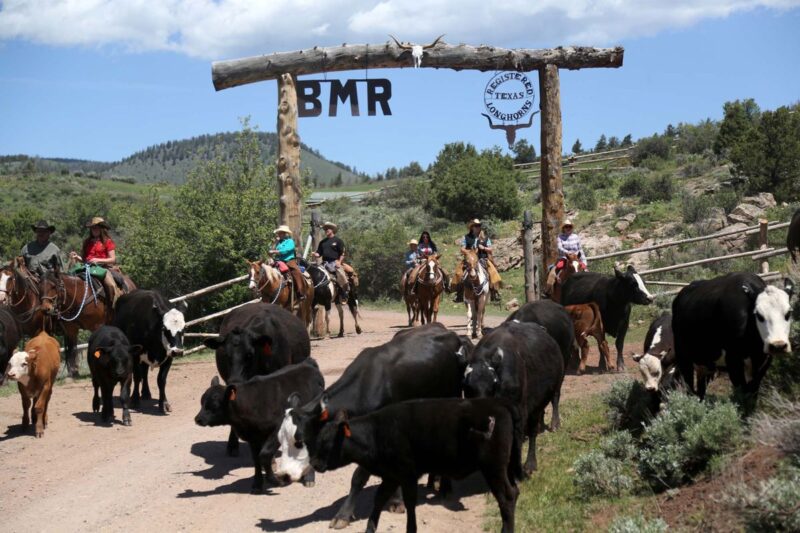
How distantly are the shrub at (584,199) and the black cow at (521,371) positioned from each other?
95.9 ft

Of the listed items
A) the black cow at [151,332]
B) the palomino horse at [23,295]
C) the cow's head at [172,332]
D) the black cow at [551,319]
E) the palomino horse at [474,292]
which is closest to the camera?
the black cow at [551,319]

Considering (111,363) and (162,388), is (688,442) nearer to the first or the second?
(111,363)

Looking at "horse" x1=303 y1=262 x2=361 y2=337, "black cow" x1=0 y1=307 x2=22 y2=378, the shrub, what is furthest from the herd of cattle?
the shrub

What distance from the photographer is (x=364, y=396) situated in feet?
29.4

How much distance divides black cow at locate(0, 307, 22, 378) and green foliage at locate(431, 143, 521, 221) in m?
29.0

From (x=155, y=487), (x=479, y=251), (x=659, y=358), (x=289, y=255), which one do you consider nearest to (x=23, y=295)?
(x=289, y=255)

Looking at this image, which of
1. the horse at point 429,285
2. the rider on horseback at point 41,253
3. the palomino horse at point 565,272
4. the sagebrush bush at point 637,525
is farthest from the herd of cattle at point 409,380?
the horse at point 429,285

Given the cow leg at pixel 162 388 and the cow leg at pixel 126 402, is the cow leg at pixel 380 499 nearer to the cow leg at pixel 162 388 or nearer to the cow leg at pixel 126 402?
the cow leg at pixel 126 402

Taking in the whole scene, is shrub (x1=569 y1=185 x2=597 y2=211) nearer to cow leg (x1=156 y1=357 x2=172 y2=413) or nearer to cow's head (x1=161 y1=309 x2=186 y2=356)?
cow leg (x1=156 y1=357 x2=172 y2=413)

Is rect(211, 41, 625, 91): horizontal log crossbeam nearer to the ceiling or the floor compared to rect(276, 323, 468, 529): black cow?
nearer to the ceiling

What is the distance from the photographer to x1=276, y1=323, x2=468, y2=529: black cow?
25.8 ft

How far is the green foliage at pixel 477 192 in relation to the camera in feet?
139

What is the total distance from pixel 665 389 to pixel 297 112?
10.4 m

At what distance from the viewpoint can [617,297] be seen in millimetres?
16656
